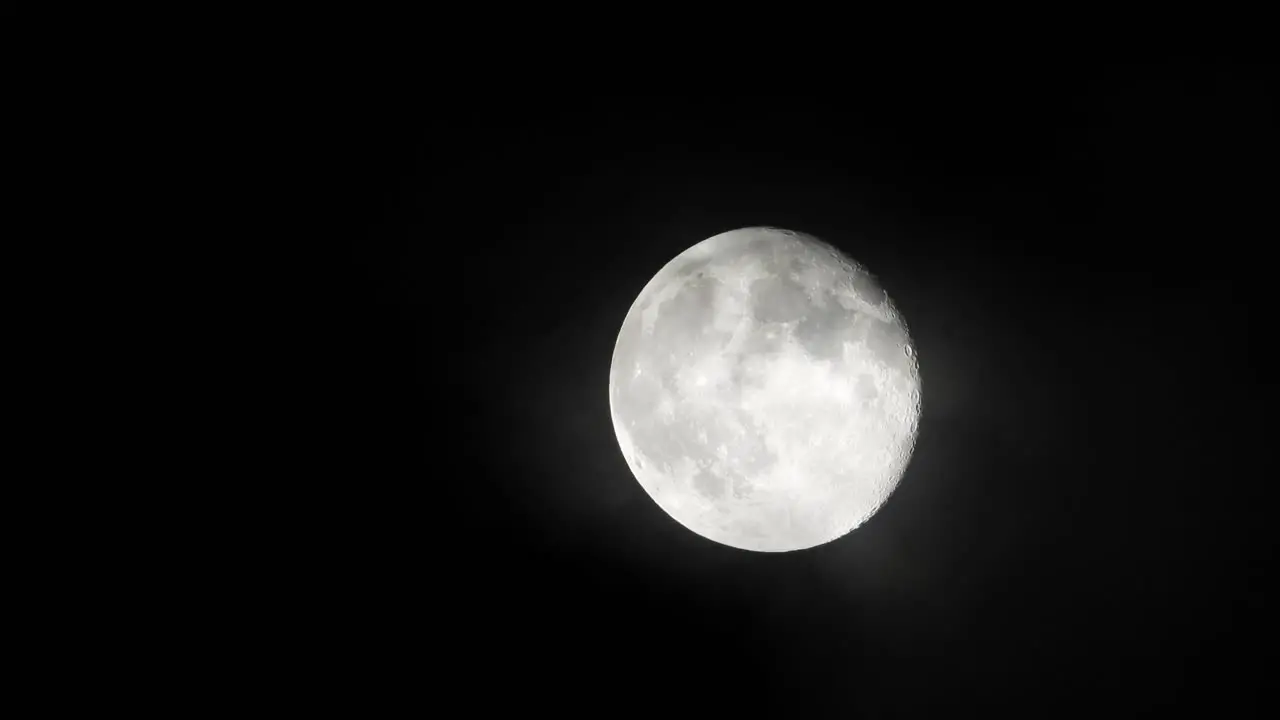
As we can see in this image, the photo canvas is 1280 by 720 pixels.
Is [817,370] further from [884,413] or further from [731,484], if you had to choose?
[731,484]

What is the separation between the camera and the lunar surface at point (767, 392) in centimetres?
173

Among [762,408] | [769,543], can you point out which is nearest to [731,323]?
[762,408]

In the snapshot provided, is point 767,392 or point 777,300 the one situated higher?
point 777,300

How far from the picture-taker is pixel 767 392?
1723 mm

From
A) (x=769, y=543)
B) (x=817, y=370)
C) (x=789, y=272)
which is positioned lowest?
(x=769, y=543)

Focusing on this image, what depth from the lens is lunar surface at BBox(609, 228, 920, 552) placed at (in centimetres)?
173

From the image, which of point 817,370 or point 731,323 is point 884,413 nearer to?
point 817,370

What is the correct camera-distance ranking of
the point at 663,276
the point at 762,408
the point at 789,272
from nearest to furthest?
the point at 762,408, the point at 789,272, the point at 663,276

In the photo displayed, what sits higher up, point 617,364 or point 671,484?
point 617,364

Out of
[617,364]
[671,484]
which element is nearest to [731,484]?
[671,484]

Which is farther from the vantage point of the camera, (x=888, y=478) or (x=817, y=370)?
A: (x=888, y=478)

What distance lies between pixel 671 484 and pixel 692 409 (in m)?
0.25

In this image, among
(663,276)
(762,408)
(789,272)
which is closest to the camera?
(762,408)

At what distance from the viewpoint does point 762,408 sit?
1.72 metres
